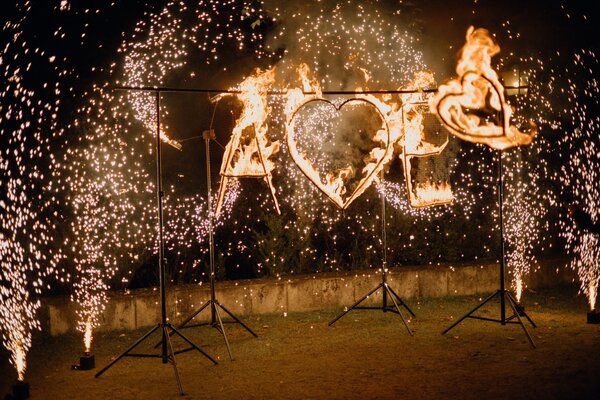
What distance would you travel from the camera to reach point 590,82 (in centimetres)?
1184

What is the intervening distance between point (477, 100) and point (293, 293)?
4223mm

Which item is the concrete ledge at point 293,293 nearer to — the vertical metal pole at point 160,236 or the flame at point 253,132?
the vertical metal pole at point 160,236

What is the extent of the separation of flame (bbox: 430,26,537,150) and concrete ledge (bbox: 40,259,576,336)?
3.96 meters

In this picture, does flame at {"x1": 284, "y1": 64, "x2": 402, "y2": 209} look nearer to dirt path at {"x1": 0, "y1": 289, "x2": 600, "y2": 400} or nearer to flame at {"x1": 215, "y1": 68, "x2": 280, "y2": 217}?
flame at {"x1": 215, "y1": 68, "x2": 280, "y2": 217}

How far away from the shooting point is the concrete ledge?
26.5 feet

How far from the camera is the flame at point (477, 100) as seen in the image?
560 centimetres

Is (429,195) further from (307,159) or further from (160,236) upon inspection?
(160,236)

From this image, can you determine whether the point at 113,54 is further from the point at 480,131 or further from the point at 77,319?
the point at 480,131

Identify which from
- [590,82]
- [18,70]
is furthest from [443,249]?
[18,70]

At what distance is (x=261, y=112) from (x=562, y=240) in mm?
7116

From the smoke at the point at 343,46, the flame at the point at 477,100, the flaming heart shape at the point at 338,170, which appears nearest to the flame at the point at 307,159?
the flaming heart shape at the point at 338,170

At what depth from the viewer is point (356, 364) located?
6363 millimetres

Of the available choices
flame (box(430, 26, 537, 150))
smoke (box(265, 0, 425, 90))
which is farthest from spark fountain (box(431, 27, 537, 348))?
smoke (box(265, 0, 425, 90))

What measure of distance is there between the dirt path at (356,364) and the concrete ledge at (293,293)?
0.98 feet
